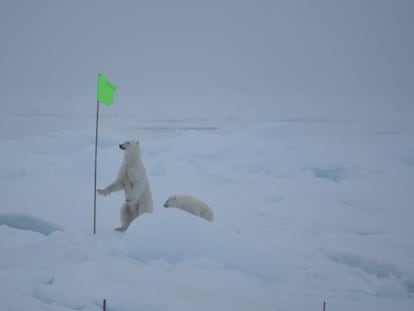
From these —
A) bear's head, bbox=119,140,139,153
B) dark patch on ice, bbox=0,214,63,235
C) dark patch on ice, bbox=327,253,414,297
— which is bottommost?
dark patch on ice, bbox=327,253,414,297

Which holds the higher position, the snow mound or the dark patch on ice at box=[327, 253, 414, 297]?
the snow mound

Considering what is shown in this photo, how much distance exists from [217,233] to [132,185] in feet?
4.81

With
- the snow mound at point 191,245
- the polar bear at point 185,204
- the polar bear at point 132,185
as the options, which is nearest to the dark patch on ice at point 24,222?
the polar bear at point 132,185

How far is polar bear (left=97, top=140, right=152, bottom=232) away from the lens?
15.4 feet

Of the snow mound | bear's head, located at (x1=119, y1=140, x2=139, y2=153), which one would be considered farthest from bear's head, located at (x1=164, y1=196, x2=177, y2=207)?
the snow mound

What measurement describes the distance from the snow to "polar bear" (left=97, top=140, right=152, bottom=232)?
0.30 metres

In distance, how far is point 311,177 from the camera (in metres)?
8.52

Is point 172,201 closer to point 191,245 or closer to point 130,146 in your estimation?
point 130,146

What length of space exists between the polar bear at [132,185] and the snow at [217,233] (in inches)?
12.0

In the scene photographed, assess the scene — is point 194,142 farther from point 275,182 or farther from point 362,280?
point 362,280

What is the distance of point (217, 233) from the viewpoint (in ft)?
12.1

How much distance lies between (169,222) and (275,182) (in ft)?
15.4

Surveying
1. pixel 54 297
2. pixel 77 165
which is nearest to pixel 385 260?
pixel 54 297

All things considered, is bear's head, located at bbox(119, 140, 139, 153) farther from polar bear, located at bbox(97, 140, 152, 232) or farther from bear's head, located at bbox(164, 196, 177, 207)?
bear's head, located at bbox(164, 196, 177, 207)
